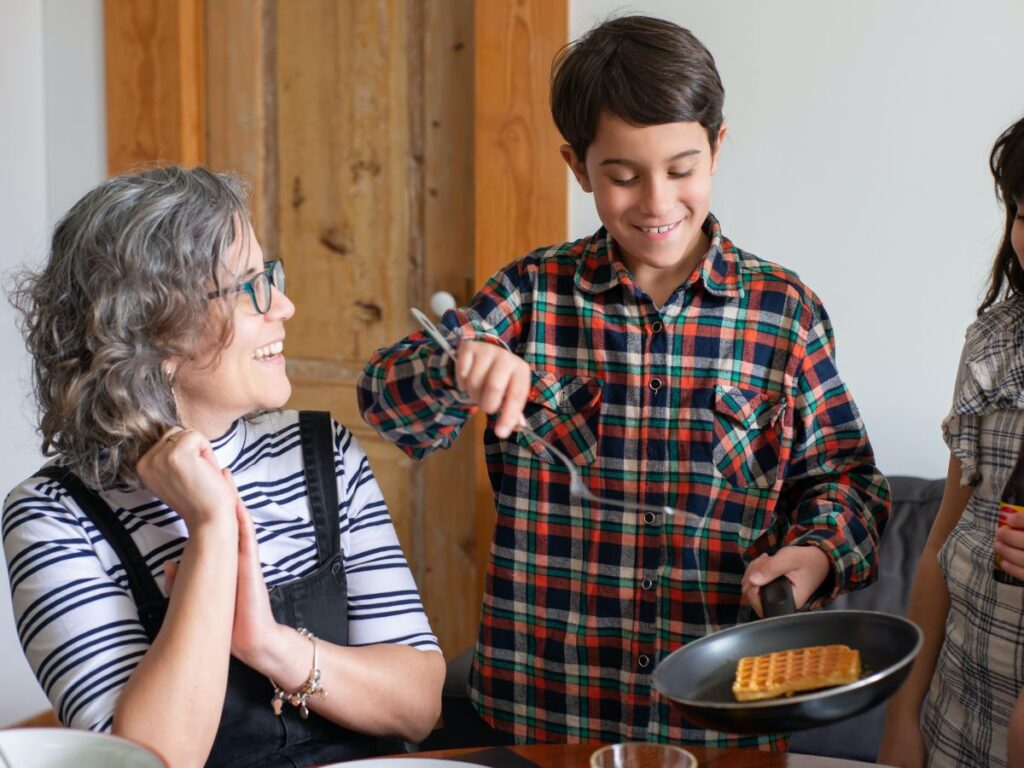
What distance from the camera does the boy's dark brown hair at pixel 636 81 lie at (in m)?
1.42

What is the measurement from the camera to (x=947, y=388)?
2.44 m

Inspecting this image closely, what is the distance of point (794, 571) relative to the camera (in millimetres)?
1329

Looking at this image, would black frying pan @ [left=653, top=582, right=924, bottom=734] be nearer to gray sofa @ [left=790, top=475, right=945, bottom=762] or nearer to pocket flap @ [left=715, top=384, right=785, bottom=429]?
pocket flap @ [left=715, top=384, right=785, bottom=429]

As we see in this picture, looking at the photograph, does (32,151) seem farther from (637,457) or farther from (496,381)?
(496,381)

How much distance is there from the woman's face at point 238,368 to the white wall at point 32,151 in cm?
206

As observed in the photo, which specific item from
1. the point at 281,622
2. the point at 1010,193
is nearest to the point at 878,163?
the point at 1010,193

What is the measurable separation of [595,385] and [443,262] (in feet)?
5.01

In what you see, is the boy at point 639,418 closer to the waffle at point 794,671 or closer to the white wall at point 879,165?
the waffle at point 794,671

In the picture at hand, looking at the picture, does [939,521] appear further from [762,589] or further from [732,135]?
[732,135]

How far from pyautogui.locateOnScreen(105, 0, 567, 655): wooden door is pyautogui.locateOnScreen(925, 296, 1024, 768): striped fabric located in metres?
1.43

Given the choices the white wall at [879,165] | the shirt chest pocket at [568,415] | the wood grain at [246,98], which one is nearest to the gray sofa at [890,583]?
the white wall at [879,165]

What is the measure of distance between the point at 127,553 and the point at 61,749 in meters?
0.44

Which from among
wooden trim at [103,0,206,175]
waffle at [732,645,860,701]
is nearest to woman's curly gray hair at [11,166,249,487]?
waffle at [732,645,860,701]

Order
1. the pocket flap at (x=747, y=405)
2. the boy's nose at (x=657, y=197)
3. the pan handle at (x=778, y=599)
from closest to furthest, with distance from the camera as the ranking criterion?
the pan handle at (x=778, y=599) < the boy's nose at (x=657, y=197) < the pocket flap at (x=747, y=405)
